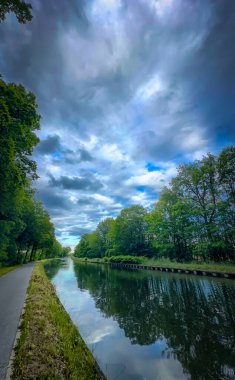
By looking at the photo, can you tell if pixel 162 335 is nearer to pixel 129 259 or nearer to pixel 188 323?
pixel 188 323

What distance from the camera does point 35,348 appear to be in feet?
17.4

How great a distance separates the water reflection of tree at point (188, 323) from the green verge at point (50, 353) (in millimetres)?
2794

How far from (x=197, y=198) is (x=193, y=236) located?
21.5 ft

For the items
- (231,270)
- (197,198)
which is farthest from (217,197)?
(231,270)

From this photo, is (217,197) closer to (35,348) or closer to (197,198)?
(197,198)

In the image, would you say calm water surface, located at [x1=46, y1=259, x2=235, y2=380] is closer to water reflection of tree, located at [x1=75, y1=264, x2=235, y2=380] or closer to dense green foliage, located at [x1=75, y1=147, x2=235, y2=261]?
water reflection of tree, located at [x1=75, y1=264, x2=235, y2=380]

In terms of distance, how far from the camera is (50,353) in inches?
205

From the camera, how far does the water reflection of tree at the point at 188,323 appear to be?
239 inches

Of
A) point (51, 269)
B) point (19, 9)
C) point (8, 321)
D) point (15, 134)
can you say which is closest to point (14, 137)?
point (15, 134)

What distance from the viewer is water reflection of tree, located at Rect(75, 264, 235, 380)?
19.9 feet

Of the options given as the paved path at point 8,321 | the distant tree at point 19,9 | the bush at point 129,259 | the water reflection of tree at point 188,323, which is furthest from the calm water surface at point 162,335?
the bush at point 129,259

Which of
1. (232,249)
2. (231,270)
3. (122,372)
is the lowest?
(122,372)

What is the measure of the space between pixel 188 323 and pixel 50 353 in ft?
21.3

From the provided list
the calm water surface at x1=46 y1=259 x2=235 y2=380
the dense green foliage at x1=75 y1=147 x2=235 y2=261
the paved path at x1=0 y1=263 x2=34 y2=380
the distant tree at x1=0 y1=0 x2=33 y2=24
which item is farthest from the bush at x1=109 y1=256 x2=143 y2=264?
the distant tree at x1=0 y1=0 x2=33 y2=24
